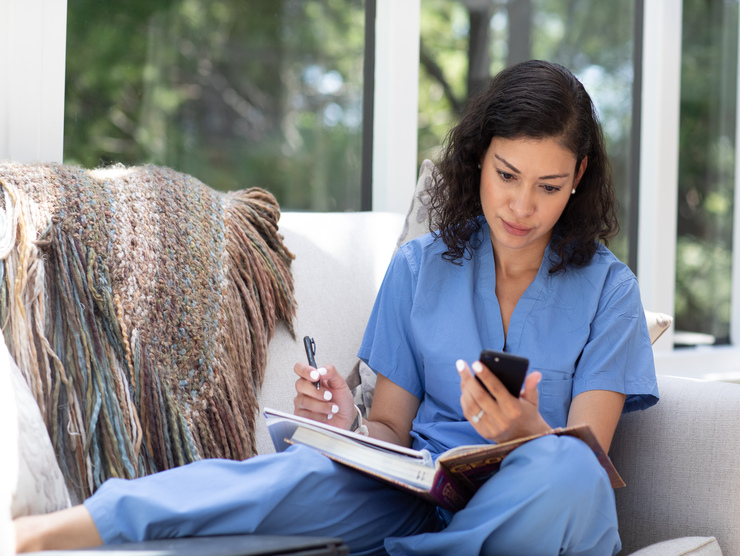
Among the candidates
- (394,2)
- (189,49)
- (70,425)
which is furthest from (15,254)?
(189,49)

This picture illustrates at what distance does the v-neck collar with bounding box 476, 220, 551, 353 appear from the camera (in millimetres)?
1271

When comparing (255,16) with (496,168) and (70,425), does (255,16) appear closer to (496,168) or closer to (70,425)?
(496,168)

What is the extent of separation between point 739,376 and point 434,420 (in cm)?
159

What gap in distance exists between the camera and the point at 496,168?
4.09 ft

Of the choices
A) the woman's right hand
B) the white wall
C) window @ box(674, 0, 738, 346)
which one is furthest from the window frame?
the woman's right hand

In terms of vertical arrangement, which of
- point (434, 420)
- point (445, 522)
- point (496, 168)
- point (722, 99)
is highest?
point (722, 99)

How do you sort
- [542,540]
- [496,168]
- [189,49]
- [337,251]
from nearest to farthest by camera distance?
1. [542,540]
2. [496,168]
3. [337,251]
4. [189,49]

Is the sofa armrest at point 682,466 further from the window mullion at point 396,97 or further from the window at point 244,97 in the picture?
the window at point 244,97

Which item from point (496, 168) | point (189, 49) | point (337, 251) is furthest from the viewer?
point (189, 49)

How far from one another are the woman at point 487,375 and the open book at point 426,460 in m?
0.03

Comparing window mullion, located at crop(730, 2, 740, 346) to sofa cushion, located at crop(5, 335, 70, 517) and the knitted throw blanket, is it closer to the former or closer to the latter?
the knitted throw blanket

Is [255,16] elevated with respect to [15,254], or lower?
elevated

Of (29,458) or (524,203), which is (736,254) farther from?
(29,458)

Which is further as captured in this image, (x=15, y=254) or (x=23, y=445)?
(x=15, y=254)
